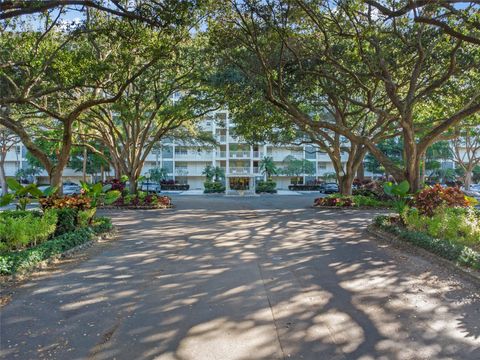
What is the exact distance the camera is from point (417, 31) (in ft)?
40.6

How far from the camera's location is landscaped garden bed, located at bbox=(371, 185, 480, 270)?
7395 millimetres

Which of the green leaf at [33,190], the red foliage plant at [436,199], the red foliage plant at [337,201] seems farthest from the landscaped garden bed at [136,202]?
the red foliage plant at [436,199]

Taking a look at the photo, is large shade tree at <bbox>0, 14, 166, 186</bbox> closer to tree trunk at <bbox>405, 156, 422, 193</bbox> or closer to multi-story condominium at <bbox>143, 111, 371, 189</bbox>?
tree trunk at <bbox>405, 156, 422, 193</bbox>

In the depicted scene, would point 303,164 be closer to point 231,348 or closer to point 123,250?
point 123,250

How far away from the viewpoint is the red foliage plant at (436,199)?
10.5m

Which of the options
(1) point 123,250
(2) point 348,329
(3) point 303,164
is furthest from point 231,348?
(3) point 303,164

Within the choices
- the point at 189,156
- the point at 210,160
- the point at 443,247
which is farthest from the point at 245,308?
the point at 189,156

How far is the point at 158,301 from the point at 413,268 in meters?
4.89

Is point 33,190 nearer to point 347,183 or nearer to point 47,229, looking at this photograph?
point 47,229

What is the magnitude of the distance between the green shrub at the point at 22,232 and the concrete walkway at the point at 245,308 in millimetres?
1356

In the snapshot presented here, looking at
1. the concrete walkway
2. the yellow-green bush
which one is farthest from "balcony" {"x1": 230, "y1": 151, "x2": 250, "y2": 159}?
the concrete walkway

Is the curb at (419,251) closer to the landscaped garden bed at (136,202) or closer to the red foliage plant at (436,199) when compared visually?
the red foliage plant at (436,199)

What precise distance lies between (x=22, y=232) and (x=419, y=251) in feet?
28.1

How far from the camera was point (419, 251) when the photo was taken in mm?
8484
